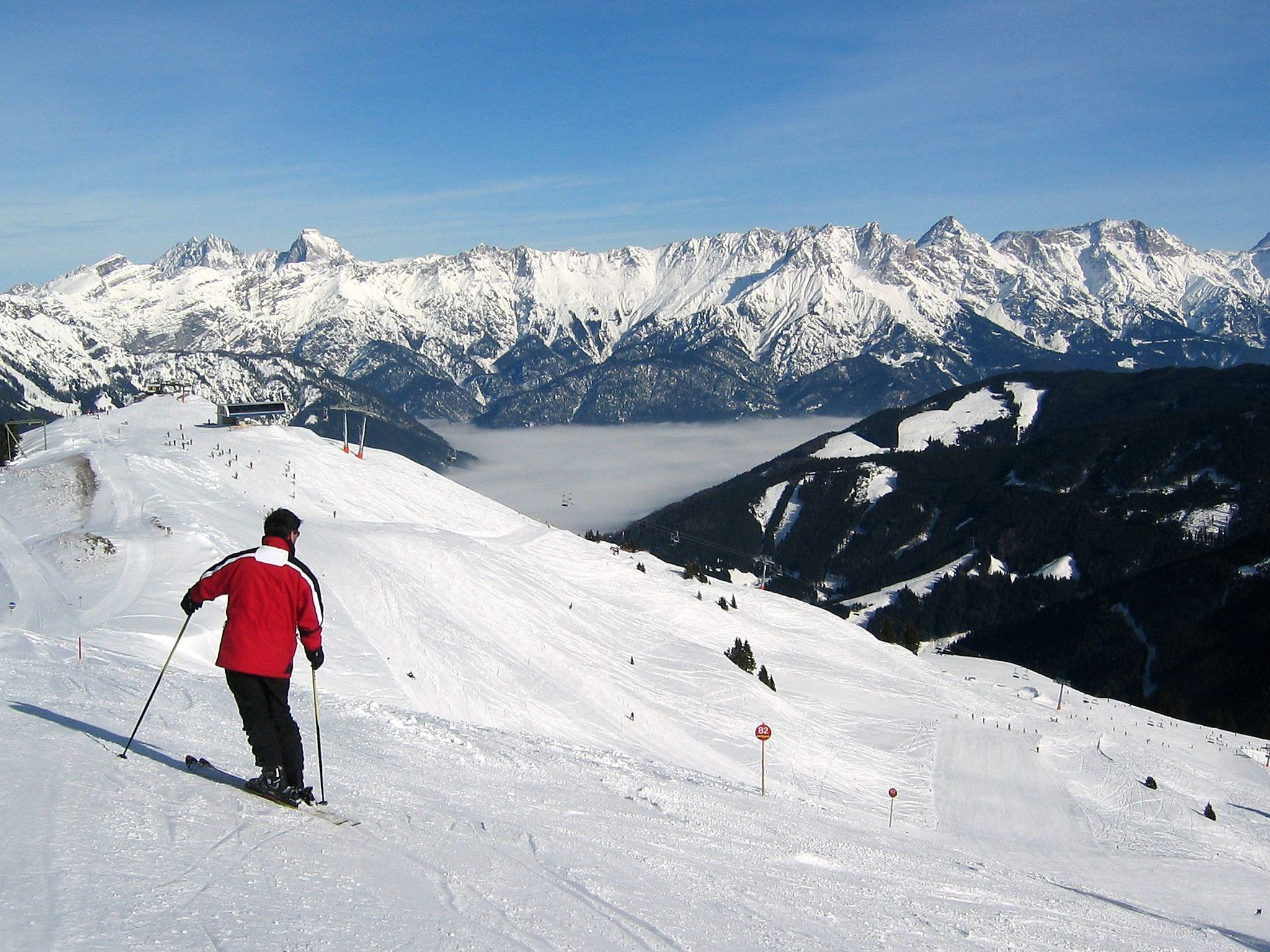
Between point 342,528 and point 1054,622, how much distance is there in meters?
162

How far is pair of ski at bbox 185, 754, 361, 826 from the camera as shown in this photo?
31.9 ft

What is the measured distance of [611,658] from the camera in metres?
48.9

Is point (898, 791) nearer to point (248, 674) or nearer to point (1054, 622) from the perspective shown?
point (248, 674)

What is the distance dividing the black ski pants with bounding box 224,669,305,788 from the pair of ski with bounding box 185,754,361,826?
21 cm

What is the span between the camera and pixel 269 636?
9578mm

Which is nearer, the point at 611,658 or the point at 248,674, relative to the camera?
the point at 248,674

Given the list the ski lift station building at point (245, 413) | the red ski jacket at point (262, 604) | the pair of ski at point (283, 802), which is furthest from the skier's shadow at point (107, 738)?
the ski lift station building at point (245, 413)

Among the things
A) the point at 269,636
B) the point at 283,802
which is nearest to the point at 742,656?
the point at 283,802

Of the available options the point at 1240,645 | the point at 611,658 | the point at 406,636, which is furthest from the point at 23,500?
the point at 1240,645

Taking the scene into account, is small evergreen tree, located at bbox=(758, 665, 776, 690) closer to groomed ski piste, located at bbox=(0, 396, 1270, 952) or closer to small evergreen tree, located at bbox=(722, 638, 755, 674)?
small evergreen tree, located at bbox=(722, 638, 755, 674)

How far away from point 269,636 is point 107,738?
13.3ft

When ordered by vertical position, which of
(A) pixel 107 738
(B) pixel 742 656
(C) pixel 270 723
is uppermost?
(C) pixel 270 723

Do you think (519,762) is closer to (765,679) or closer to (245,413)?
(765,679)

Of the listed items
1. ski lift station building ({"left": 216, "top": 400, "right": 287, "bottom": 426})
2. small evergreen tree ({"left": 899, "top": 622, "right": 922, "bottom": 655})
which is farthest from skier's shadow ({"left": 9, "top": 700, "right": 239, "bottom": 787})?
small evergreen tree ({"left": 899, "top": 622, "right": 922, "bottom": 655})
